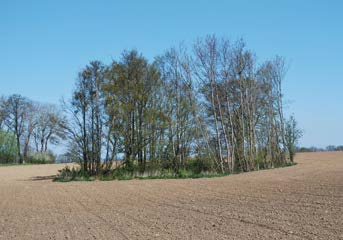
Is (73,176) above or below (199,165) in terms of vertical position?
below

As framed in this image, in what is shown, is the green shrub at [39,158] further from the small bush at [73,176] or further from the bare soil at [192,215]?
the bare soil at [192,215]

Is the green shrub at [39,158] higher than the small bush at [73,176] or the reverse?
higher

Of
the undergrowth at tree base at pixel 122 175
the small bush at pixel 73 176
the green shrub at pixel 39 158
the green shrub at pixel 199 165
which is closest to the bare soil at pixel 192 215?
the undergrowth at tree base at pixel 122 175

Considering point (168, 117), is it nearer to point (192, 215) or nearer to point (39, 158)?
point (192, 215)

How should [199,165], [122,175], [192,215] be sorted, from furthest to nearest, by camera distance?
[199,165], [122,175], [192,215]

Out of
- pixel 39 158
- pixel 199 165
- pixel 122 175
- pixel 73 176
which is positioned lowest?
pixel 122 175

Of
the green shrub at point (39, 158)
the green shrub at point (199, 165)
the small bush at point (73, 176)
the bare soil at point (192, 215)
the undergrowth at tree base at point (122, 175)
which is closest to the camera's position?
the bare soil at point (192, 215)

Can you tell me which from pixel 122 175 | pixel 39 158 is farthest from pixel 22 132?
pixel 122 175

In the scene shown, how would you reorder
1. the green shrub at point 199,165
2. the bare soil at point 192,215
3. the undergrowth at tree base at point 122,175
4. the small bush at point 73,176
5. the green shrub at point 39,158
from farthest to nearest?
the green shrub at point 39,158
the green shrub at point 199,165
the small bush at point 73,176
the undergrowth at tree base at point 122,175
the bare soil at point 192,215

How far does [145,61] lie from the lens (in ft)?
82.2

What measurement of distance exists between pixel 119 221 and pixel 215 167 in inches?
657

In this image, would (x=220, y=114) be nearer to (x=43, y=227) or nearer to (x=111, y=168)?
(x=111, y=168)

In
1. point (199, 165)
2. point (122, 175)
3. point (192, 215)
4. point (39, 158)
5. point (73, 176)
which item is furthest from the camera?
point (39, 158)

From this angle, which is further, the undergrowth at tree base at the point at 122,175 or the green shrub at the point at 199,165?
the green shrub at the point at 199,165
